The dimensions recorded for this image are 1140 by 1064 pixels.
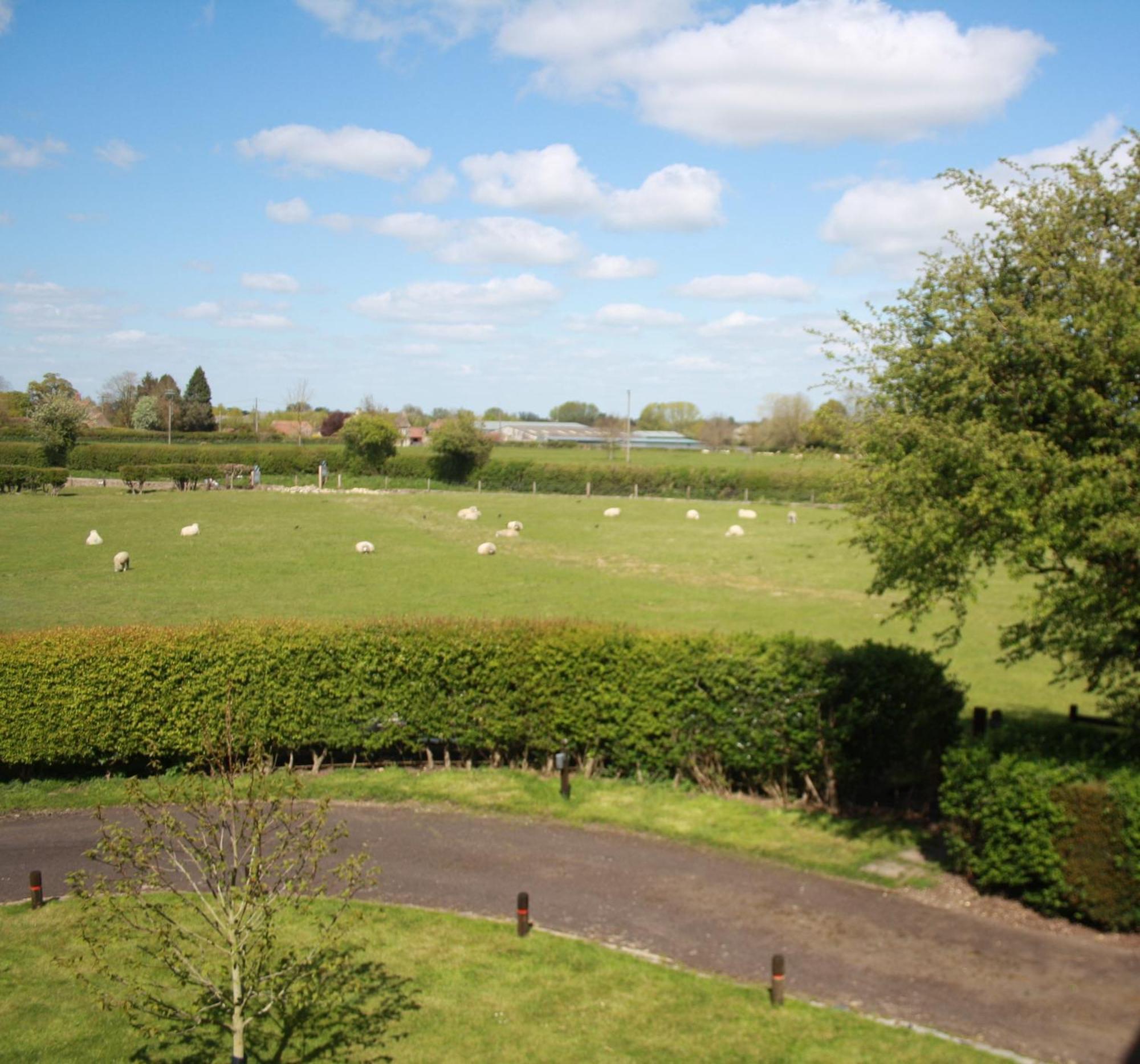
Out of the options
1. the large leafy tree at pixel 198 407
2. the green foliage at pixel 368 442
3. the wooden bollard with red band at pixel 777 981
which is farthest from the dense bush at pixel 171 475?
the wooden bollard with red band at pixel 777 981

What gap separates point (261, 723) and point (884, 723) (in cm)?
998

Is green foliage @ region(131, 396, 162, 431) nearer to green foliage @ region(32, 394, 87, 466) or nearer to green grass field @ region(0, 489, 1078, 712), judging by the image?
green foliage @ region(32, 394, 87, 466)

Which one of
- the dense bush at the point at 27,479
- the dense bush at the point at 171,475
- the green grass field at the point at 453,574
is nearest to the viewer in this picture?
the green grass field at the point at 453,574

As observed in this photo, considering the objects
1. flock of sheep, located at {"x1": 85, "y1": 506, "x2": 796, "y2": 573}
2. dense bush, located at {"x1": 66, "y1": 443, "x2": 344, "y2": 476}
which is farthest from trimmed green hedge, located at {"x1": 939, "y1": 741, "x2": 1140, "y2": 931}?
dense bush, located at {"x1": 66, "y1": 443, "x2": 344, "y2": 476}

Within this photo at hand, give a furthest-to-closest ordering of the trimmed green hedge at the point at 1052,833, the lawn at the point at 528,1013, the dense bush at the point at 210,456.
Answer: the dense bush at the point at 210,456 → the trimmed green hedge at the point at 1052,833 → the lawn at the point at 528,1013

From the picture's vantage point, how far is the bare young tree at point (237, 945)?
7.92 metres

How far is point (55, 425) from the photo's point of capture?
239 ft

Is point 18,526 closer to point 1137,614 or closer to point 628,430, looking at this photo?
point 1137,614

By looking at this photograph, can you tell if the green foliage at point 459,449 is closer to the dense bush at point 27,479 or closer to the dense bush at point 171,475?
the dense bush at point 171,475

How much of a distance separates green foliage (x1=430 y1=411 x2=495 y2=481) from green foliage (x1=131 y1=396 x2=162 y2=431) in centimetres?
4777

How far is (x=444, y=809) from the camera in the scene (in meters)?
15.5

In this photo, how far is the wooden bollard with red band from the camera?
9.71 m

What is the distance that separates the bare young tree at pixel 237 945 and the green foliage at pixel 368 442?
68.1m

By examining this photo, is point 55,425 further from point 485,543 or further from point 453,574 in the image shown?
point 453,574
